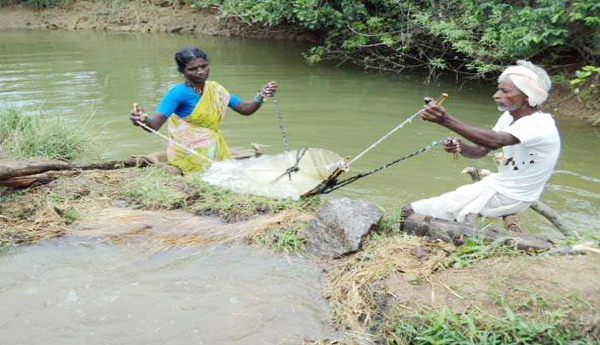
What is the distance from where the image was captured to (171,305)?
324 centimetres

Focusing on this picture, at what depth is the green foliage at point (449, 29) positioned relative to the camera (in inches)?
303

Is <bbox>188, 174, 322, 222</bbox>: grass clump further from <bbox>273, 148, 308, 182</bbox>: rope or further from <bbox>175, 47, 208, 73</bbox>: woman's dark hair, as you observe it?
<bbox>175, 47, 208, 73</bbox>: woman's dark hair

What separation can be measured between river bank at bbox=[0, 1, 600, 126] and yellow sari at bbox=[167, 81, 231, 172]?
10.1 meters

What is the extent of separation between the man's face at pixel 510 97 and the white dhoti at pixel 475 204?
0.52 meters

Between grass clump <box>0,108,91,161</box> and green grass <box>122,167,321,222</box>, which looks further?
grass clump <box>0,108,91,161</box>

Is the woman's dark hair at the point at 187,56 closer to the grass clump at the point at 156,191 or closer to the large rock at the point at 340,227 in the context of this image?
the grass clump at the point at 156,191

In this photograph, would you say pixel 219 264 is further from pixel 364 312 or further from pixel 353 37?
pixel 353 37

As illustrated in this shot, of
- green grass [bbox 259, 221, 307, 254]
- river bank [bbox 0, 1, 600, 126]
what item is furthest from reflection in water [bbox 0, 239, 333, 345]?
river bank [bbox 0, 1, 600, 126]

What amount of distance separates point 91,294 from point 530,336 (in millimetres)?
2455

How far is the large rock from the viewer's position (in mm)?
3686

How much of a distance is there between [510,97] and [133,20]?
16.9 metres

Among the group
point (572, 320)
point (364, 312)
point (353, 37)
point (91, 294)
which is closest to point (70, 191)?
point (91, 294)

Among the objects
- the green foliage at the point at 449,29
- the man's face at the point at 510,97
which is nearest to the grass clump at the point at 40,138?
the man's face at the point at 510,97

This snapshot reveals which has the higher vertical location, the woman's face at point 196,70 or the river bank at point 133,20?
the woman's face at point 196,70
